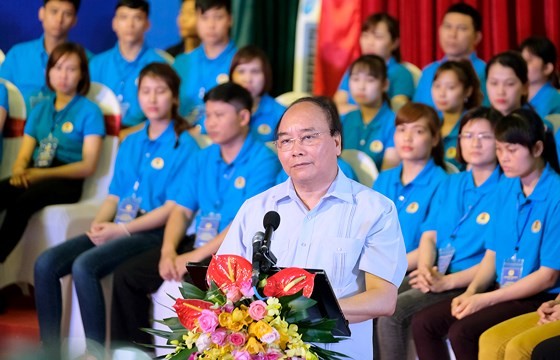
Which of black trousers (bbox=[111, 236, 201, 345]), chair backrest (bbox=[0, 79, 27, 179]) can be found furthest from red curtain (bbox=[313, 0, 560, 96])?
black trousers (bbox=[111, 236, 201, 345])

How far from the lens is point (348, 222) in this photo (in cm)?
261

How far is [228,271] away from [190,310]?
0.12m

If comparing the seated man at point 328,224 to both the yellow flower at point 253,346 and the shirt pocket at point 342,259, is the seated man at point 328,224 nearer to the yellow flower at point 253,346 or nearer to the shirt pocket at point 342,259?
the shirt pocket at point 342,259

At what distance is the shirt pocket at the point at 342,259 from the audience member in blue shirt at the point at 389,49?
300 centimetres

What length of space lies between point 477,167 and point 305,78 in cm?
246

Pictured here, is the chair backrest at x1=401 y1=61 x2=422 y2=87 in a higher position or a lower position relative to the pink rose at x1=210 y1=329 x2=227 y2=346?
higher

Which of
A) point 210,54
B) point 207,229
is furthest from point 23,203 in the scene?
point 210,54

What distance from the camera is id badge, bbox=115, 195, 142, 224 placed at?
501cm

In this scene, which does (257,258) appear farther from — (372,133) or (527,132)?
(372,133)

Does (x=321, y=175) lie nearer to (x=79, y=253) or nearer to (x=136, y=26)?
(x=79, y=253)

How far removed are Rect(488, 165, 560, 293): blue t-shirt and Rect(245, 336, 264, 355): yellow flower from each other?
6.74 feet

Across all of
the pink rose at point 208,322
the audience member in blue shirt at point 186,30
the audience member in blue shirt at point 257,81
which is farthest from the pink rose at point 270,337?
the audience member in blue shirt at point 186,30

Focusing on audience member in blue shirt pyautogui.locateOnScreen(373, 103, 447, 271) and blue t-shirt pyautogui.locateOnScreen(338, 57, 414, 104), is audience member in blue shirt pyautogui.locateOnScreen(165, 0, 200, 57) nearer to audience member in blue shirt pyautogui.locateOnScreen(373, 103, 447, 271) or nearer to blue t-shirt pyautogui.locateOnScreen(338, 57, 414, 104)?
blue t-shirt pyautogui.locateOnScreen(338, 57, 414, 104)

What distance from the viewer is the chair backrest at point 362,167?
4.64 m
